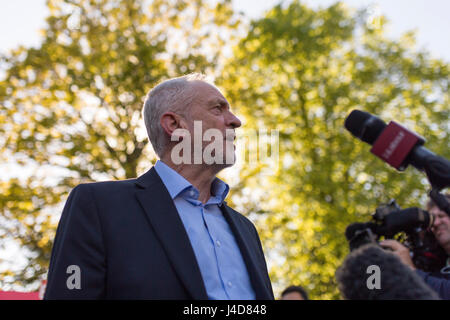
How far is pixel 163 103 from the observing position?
281cm

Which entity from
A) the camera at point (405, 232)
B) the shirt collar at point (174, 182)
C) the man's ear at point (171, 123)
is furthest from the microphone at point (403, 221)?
the man's ear at point (171, 123)

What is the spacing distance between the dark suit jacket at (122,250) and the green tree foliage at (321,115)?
9.24 meters

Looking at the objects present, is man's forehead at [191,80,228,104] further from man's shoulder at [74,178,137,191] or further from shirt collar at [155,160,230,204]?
man's shoulder at [74,178,137,191]

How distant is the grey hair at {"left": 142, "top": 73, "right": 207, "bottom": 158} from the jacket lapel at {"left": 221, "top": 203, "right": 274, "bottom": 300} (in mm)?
577

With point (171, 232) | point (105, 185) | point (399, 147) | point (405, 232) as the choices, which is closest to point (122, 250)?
point (171, 232)

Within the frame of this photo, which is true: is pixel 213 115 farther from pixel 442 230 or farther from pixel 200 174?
pixel 442 230

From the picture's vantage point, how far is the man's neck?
8.60 ft

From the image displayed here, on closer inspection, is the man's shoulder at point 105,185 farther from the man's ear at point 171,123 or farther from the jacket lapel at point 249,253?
the jacket lapel at point 249,253

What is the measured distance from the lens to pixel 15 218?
33.3 ft

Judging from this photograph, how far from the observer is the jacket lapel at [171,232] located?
1.90 m

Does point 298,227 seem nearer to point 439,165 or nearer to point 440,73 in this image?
point 440,73

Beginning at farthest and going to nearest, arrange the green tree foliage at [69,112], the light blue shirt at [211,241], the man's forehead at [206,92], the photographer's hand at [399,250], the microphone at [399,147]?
the green tree foliage at [69,112] → the photographer's hand at [399,250] → the man's forehead at [206,92] → the microphone at [399,147] → the light blue shirt at [211,241]

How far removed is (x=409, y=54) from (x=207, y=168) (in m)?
13.3

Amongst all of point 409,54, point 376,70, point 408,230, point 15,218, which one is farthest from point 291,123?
point 408,230
